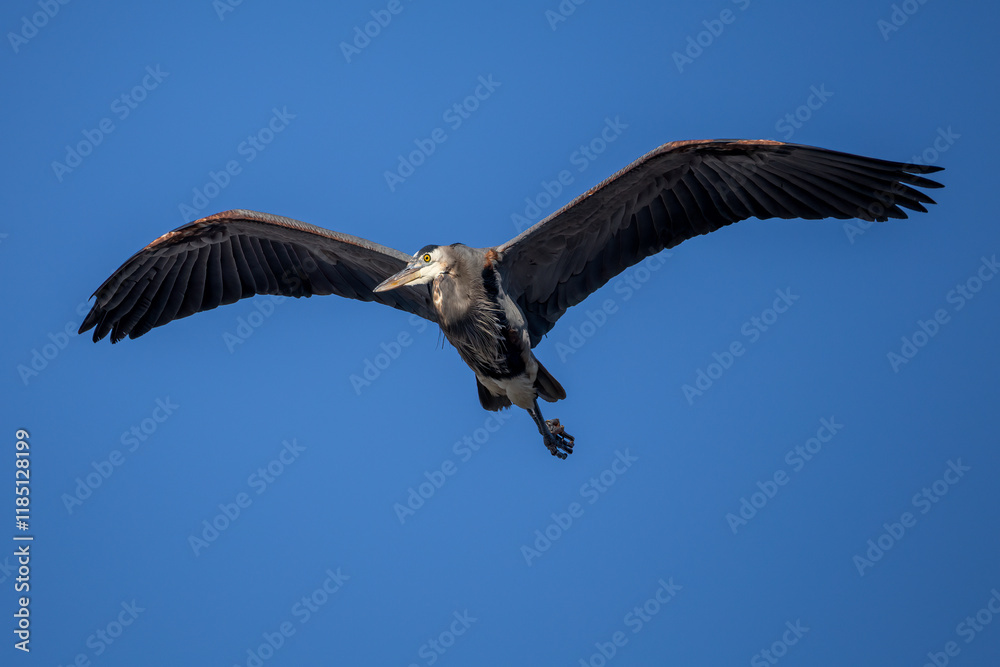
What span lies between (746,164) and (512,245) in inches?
106

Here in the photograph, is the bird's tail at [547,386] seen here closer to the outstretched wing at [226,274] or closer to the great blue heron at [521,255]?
the great blue heron at [521,255]

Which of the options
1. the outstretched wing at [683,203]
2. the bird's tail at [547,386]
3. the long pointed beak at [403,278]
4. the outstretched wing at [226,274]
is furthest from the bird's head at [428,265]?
the bird's tail at [547,386]

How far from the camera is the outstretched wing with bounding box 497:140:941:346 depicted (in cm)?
1077

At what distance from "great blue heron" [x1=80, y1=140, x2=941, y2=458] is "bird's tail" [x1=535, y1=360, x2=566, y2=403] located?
14 mm

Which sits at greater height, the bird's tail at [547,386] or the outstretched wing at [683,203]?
the outstretched wing at [683,203]

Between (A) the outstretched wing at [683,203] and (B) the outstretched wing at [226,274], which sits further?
(B) the outstretched wing at [226,274]

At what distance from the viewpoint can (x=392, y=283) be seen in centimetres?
1080

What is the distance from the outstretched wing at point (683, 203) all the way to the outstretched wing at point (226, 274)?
63.3 inches

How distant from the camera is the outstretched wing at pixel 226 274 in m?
12.4

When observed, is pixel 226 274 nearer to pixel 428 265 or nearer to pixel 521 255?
pixel 428 265

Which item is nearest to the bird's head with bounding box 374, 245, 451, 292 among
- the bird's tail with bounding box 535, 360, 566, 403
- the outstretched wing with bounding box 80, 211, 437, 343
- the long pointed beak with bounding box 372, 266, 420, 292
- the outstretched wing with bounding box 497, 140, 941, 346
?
the long pointed beak with bounding box 372, 266, 420, 292

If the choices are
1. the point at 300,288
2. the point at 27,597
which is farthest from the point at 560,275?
the point at 27,597

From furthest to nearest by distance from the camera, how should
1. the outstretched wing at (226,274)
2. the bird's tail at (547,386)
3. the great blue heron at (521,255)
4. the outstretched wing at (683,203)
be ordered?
the outstretched wing at (226,274) → the bird's tail at (547,386) → the great blue heron at (521,255) → the outstretched wing at (683,203)

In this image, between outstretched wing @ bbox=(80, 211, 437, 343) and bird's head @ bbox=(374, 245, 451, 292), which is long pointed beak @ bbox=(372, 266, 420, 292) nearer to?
bird's head @ bbox=(374, 245, 451, 292)
